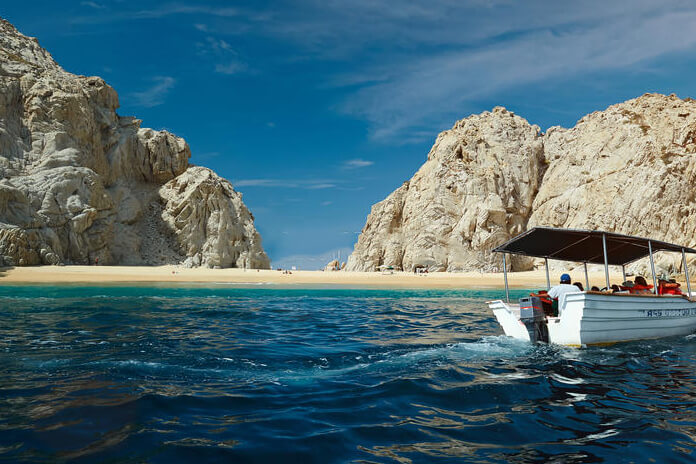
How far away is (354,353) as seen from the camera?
11297 mm

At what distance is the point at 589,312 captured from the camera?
37.0 feet

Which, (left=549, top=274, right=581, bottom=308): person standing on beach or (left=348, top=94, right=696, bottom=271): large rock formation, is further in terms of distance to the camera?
(left=348, top=94, right=696, bottom=271): large rock formation

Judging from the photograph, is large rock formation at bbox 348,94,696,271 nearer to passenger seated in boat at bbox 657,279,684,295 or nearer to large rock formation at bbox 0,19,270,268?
large rock formation at bbox 0,19,270,268

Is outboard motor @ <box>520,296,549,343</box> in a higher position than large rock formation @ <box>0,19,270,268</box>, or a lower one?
lower

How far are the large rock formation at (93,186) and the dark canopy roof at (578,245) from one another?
1894 inches

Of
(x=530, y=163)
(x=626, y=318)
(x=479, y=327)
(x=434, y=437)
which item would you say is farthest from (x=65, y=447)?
(x=530, y=163)

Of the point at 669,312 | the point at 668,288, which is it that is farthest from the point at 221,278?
the point at 669,312

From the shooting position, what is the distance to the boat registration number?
1296 centimetres

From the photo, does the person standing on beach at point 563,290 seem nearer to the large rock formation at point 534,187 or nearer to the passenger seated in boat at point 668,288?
the passenger seated in boat at point 668,288

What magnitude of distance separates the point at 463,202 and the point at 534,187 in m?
13.0

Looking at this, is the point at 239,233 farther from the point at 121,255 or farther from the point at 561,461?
the point at 561,461

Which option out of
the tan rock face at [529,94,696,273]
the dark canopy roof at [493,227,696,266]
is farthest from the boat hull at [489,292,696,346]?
the tan rock face at [529,94,696,273]

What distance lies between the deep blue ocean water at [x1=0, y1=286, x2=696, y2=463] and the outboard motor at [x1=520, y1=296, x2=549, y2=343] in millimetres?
306

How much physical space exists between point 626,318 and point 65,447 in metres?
13.1
